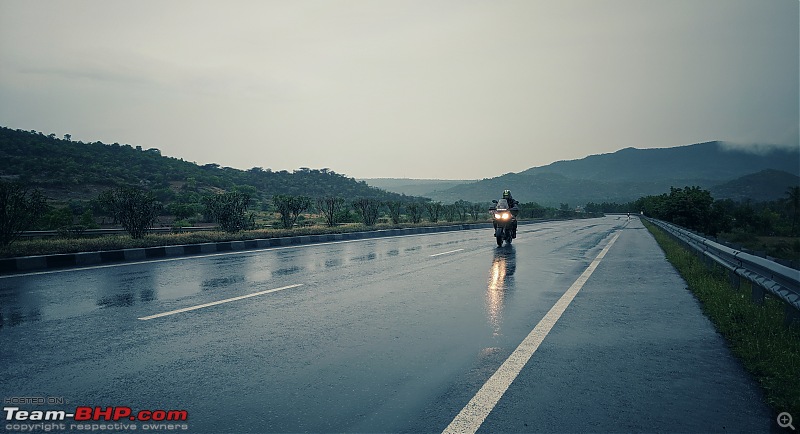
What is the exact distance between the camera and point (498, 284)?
8.69 meters

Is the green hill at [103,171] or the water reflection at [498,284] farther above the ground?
the green hill at [103,171]

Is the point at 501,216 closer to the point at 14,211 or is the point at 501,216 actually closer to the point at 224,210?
the point at 224,210

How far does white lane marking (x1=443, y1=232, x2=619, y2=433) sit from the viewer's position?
2980 mm

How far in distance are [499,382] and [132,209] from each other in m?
15.9

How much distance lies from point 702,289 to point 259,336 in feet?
25.2

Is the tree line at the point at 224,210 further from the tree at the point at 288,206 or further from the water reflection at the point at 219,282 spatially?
the water reflection at the point at 219,282

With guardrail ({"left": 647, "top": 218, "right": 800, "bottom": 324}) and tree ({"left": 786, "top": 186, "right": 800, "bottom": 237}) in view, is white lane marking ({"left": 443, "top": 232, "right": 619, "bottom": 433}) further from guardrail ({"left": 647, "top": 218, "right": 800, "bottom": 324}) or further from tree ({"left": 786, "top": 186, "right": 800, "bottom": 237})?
tree ({"left": 786, "top": 186, "right": 800, "bottom": 237})

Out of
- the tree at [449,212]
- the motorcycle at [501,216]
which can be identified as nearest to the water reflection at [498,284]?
the motorcycle at [501,216]

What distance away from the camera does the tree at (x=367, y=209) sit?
1113 inches

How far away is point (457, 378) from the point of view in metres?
3.80

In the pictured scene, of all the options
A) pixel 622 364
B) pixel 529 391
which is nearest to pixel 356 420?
pixel 529 391

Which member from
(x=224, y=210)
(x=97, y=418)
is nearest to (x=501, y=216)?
(x=224, y=210)

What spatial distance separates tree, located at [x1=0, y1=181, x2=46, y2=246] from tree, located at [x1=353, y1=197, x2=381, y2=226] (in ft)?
57.3

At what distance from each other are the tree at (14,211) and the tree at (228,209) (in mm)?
6806
